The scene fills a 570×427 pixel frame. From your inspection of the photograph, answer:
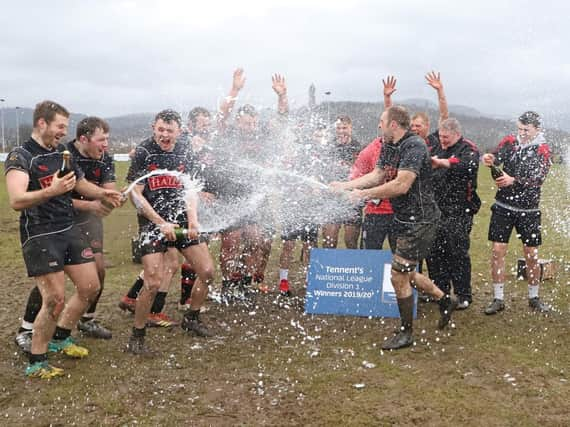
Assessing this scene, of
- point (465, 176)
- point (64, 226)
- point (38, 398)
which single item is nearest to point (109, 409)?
point (38, 398)

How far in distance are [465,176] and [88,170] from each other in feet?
14.7

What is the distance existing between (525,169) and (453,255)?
1357mm

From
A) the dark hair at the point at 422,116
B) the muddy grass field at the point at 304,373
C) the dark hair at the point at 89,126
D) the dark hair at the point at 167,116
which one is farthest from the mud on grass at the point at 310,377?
the dark hair at the point at 422,116

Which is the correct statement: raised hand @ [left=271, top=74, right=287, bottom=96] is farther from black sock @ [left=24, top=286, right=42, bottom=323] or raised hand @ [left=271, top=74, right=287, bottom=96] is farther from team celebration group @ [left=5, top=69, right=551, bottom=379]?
black sock @ [left=24, top=286, right=42, bottom=323]

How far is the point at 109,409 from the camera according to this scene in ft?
14.3

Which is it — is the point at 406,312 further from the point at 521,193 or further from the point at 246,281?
the point at 246,281

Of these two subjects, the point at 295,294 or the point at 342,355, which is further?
the point at 295,294

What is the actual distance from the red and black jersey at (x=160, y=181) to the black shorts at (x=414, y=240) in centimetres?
233

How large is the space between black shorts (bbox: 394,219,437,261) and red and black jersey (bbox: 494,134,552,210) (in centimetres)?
155

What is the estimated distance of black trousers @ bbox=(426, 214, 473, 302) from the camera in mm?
6848

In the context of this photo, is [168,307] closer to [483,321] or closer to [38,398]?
[38,398]

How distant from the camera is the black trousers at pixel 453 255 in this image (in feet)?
22.5

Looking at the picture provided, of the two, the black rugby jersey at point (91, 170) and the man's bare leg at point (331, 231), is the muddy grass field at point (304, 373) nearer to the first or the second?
the black rugby jersey at point (91, 170)

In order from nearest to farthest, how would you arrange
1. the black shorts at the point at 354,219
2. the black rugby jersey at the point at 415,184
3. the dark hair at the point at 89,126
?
the black rugby jersey at the point at 415,184, the dark hair at the point at 89,126, the black shorts at the point at 354,219
